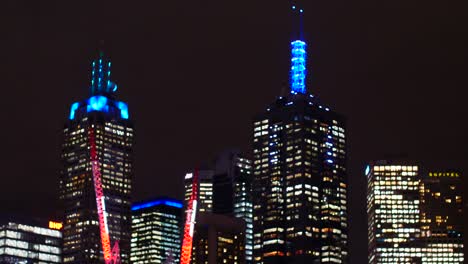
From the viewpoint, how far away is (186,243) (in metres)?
187

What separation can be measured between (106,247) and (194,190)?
17.7 meters

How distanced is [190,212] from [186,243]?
712cm

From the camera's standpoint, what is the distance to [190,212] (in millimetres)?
181750

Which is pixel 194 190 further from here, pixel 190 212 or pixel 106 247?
pixel 106 247

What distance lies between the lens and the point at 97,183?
184250 millimetres

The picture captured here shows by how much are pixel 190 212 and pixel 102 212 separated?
13.2m

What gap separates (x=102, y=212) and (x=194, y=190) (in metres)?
14.3

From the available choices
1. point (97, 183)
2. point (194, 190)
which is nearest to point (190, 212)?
point (194, 190)

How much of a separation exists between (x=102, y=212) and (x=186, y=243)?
585 inches

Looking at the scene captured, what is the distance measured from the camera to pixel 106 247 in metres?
188

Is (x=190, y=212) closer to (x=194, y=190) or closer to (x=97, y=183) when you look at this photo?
(x=194, y=190)

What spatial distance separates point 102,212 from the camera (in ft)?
591
